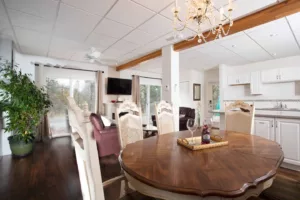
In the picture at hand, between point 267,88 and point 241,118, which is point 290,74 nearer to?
point 267,88

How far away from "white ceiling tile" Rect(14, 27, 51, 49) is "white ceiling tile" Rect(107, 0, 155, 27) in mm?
1725

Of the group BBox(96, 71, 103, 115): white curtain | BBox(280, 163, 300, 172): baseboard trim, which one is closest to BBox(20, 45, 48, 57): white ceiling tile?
BBox(96, 71, 103, 115): white curtain

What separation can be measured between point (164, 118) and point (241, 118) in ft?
3.60

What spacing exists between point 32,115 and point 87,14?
7.95 ft

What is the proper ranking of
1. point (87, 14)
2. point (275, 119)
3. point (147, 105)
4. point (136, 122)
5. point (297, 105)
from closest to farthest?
point (136, 122), point (87, 14), point (275, 119), point (297, 105), point (147, 105)

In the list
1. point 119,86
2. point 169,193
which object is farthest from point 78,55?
point 169,193

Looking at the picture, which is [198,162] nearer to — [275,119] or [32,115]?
[275,119]

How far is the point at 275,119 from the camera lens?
260 centimetres

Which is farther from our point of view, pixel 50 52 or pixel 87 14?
pixel 50 52

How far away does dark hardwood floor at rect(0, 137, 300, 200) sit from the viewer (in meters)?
1.14

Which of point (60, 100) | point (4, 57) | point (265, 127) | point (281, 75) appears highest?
point (4, 57)

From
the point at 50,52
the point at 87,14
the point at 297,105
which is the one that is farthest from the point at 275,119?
the point at 50,52

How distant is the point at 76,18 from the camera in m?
2.39

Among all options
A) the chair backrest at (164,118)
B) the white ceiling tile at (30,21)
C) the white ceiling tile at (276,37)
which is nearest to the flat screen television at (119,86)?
the white ceiling tile at (30,21)
